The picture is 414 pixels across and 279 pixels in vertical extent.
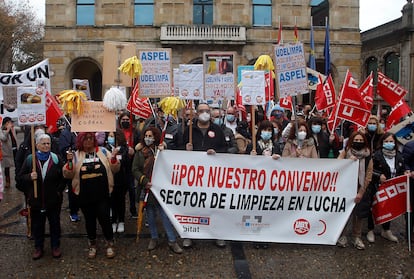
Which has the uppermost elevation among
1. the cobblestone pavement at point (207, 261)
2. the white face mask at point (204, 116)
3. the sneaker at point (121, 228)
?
the white face mask at point (204, 116)

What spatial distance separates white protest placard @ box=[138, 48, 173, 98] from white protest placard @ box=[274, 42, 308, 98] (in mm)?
1974

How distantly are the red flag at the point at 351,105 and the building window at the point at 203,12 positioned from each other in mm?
17102

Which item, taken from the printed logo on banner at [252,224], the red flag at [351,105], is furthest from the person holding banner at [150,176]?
the red flag at [351,105]

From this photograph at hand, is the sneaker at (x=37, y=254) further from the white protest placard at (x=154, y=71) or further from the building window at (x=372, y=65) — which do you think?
the building window at (x=372, y=65)

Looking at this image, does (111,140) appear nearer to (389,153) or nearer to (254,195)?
(254,195)

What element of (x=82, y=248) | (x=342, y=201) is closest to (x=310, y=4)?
(x=342, y=201)

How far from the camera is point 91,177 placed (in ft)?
17.4

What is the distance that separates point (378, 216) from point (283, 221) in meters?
1.54

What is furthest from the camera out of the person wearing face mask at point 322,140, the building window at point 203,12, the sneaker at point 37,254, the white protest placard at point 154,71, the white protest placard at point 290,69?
the building window at point 203,12

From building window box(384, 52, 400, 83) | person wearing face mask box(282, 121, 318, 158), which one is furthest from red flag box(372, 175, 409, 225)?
building window box(384, 52, 400, 83)

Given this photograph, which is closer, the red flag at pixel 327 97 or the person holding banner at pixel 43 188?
the person holding banner at pixel 43 188

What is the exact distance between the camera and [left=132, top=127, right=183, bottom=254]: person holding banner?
5.71 metres

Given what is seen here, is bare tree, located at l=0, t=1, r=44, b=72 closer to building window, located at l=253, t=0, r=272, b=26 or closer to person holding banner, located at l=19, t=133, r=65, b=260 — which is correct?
building window, located at l=253, t=0, r=272, b=26

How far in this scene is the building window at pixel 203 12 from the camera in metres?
23.4
